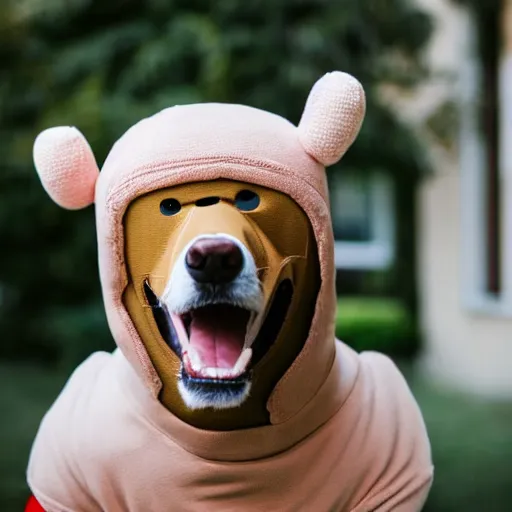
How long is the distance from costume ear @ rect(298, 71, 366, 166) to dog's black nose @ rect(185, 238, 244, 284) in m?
0.18

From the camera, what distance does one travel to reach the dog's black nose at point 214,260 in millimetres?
732

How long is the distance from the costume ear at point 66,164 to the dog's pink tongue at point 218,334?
8.5 inches

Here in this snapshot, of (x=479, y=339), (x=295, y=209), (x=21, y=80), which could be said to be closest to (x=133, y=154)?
(x=295, y=209)

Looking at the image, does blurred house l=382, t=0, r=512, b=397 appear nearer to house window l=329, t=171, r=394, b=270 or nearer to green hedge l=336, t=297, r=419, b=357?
green hedge l=336, t=297, r=419, b=357

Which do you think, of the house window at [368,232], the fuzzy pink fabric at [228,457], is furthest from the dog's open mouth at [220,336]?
the house window at [368,232]

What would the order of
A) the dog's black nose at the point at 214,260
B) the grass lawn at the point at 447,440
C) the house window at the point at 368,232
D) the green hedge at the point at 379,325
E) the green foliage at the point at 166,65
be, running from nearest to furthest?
1. the dog's black nose at the point at 214,260
2. the grass lawn at the point at 447,440
3. the green foliage at the point at 166,65
4. the green hedge at the point at 379,325
5. the house window at the point at 368,232

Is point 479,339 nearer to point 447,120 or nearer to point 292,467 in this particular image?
point 447,120

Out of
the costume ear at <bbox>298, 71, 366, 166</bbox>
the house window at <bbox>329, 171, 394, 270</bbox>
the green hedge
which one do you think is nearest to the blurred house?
the green hedge

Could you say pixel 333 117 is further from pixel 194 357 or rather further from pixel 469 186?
pixel 469 186

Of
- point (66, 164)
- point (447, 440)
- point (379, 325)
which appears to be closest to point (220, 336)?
point (66, 164)

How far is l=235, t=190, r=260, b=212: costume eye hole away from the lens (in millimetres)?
824

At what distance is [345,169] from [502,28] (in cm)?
97

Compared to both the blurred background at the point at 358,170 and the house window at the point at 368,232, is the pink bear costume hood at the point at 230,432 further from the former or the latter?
the house window at the point at 368,232

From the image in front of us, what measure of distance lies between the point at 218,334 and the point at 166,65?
211cm
